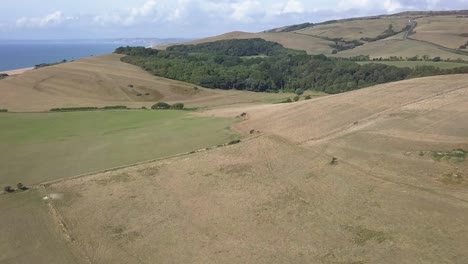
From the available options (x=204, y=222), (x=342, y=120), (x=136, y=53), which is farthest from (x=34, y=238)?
(x=136, y=53)

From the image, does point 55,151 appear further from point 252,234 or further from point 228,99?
point 228,99

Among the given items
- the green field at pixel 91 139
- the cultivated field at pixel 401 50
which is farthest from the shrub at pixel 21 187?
the cultivated field at pixel 401 50

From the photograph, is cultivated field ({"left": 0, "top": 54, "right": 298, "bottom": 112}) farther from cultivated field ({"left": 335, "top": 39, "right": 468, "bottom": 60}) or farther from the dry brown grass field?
cultivated field ({"left": 335, "top": 39, "right": 468, "bottom": 60})

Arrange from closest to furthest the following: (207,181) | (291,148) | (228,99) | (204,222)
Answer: (204,222) < (207,181) < (291,148) < (228,99)

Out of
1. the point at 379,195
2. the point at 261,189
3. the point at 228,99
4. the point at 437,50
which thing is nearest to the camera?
the point at 379,195

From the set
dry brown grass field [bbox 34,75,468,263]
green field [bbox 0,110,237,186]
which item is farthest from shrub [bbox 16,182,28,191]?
dry brown grass field [bbox 34,75,468,263]

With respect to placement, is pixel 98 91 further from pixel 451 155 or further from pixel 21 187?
pixel 451 155
